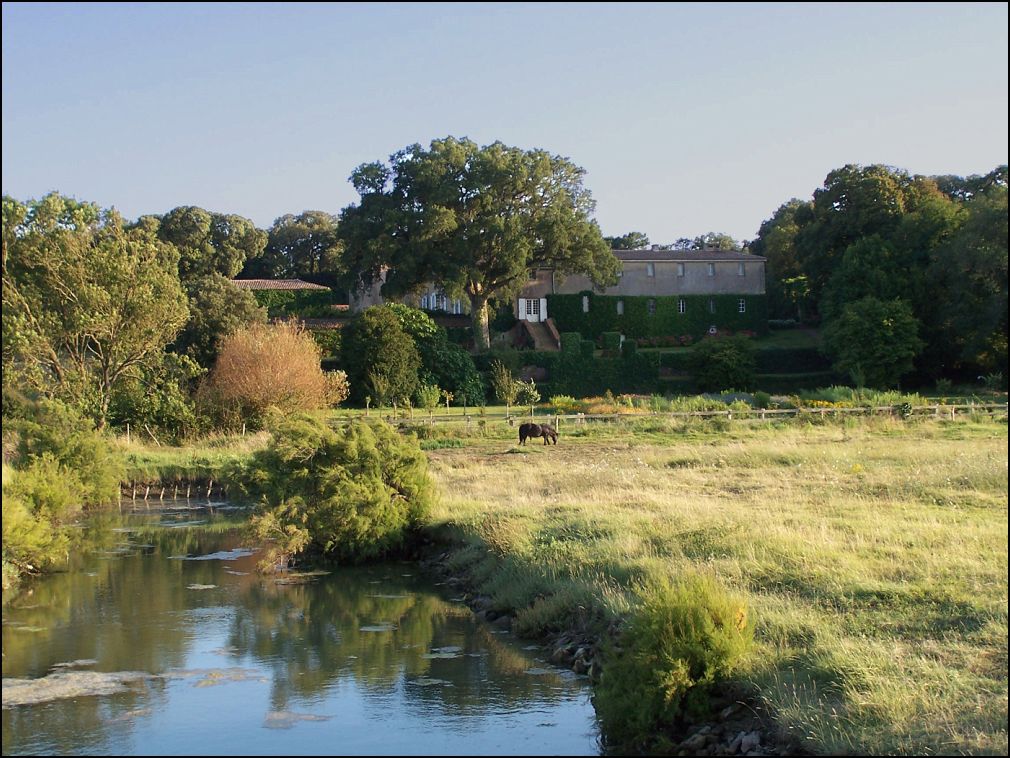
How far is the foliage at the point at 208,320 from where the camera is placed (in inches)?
2103

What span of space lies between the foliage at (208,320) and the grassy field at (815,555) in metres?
23.0

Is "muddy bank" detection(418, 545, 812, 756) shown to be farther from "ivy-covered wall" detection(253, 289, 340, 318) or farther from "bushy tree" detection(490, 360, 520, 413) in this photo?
"ivy-covered wall" detection(253, 289, 340, 318)

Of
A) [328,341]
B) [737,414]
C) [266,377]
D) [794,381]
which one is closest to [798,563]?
[737,414]

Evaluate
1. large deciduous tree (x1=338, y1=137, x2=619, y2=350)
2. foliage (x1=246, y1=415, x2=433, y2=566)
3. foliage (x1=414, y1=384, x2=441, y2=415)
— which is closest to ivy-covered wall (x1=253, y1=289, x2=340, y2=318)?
large deciduous tree (x1=338, y1=137, x2=619, y2=350)

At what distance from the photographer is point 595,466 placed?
106 feet

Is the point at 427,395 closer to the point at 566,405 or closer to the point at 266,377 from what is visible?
the point at 566,405

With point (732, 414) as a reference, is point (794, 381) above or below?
above

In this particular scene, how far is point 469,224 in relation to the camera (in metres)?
65.1

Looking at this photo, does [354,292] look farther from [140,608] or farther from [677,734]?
[677,734]

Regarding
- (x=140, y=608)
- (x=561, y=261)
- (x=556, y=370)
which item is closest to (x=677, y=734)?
(x=140, y=608)

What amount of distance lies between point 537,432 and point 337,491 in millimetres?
16544

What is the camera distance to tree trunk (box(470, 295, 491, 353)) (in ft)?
221

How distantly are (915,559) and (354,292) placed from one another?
185 ft

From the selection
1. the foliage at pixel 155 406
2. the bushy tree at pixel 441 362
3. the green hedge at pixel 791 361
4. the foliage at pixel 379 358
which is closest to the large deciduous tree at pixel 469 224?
the bushy tree at pixel 441 362
